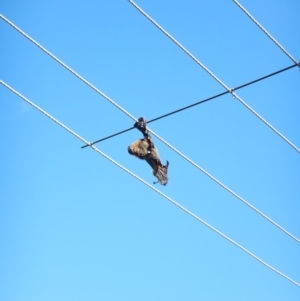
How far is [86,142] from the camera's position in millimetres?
8688

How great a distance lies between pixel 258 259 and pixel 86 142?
2.76 metres

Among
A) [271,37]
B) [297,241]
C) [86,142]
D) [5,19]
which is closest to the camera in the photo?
[5,19]

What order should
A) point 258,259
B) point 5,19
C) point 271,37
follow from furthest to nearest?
point 258,259, point 271,37, point 5,19

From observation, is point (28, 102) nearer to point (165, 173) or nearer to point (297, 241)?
point (165, 173)

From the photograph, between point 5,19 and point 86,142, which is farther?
point 86,142

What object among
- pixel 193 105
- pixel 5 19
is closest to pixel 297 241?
pixel 193 105

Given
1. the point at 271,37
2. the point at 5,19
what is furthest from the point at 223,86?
the point at 5,19

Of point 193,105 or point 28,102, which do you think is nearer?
point 28,102

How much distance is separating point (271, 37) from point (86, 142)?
8.68ft

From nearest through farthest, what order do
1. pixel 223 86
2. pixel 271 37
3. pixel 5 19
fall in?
pixel 5 19 → pixel 271 37 → pixel 223 86

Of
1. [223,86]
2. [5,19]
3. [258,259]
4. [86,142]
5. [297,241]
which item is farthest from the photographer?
[297,241]

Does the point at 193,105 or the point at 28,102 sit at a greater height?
the point at 193,105

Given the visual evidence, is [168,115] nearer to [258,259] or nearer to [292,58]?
[292,58]

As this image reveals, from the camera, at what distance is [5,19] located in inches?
269
